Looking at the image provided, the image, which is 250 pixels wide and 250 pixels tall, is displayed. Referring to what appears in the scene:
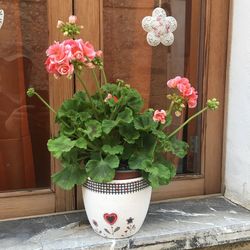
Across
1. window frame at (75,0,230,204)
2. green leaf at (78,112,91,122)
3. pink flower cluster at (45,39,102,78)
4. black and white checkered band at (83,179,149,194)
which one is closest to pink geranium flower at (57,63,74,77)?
pink flower cluster at (45,39,102,78)

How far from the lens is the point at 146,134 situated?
1.41 metres

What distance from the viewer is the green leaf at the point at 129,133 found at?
1.37 metres

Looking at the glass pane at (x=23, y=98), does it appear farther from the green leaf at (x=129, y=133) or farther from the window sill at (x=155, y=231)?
the green leaf at (x=129, y=133)

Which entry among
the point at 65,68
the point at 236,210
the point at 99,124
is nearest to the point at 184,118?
the point at 236,210

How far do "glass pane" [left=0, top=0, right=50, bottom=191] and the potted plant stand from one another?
0.91 ft

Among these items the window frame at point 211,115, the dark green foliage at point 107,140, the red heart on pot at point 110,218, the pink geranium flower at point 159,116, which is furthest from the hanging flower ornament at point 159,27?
the red heart on pot at point 110,218

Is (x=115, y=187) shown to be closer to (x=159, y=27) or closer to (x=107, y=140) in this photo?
(x=107, y=140)

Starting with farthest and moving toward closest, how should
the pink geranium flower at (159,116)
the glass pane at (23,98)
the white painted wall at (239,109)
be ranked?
the white painted wall at (239,109)
the glass pane at (23,98)
the pink geranium flower at (159,116)

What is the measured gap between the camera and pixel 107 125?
1.34 metres

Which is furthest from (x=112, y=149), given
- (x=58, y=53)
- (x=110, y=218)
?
(x=58, y=53)

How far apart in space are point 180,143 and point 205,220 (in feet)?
1.18

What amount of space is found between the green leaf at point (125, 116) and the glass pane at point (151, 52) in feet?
1.29

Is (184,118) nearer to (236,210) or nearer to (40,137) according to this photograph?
(236,210)

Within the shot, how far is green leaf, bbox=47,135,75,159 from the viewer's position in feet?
4.33
